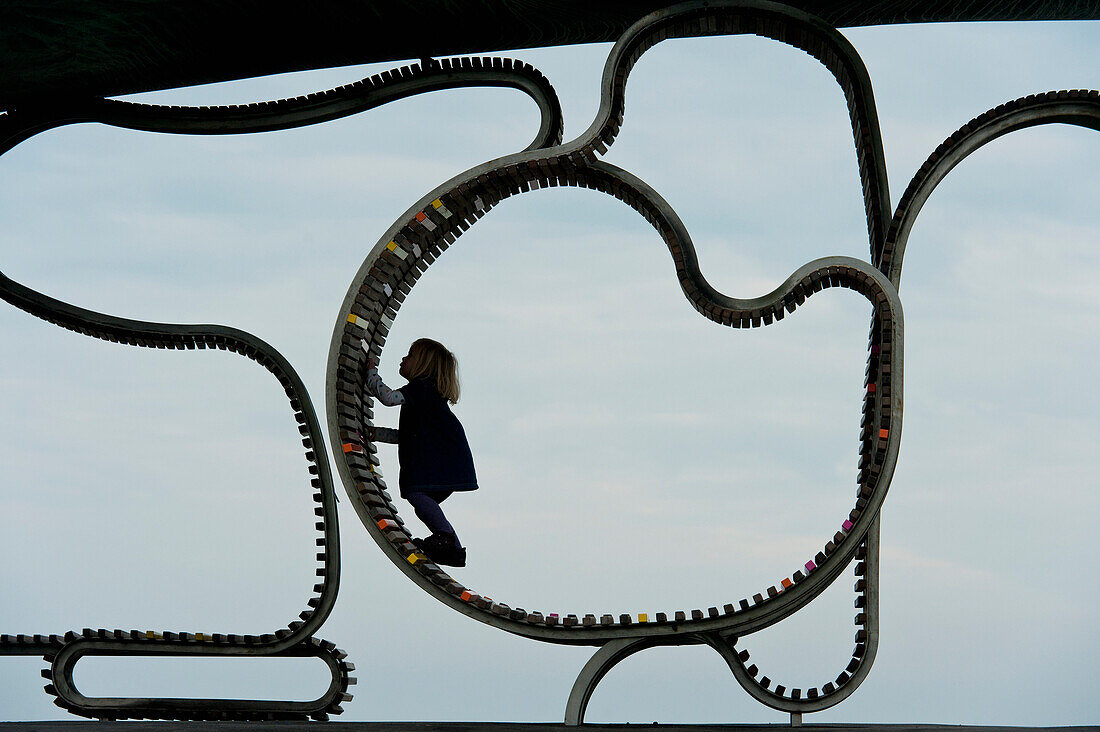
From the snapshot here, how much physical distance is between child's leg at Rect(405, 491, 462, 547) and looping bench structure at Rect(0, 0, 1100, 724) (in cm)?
13

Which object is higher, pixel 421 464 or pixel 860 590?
pixel 421 464

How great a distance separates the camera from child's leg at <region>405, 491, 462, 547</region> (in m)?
6.66

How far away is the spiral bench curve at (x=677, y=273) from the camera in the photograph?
20.1 ft

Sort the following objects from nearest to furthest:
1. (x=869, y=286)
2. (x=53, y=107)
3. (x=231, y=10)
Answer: (x=869, y=286), (x=231, y=10), (x=53, y=107)

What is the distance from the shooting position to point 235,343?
7.54m

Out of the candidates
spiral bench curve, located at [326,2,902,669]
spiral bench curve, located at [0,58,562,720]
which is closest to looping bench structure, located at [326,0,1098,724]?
spiral bench curve, located at [326,2,902,669]

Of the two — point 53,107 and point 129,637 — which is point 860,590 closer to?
point 129,637

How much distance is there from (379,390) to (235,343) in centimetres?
129

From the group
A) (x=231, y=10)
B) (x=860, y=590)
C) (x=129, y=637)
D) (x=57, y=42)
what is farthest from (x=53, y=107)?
(x=860, y=590)

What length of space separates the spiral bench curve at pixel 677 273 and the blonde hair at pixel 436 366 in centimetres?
21

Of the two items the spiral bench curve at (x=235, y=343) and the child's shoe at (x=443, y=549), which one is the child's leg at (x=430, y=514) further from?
the spiral bench curve at (x=235, y=343)

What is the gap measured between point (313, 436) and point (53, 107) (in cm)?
280

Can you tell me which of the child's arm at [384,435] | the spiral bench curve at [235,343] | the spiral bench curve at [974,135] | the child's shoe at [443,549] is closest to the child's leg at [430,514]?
the child's shoe at [443,549]

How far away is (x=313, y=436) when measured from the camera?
732 centimetres
